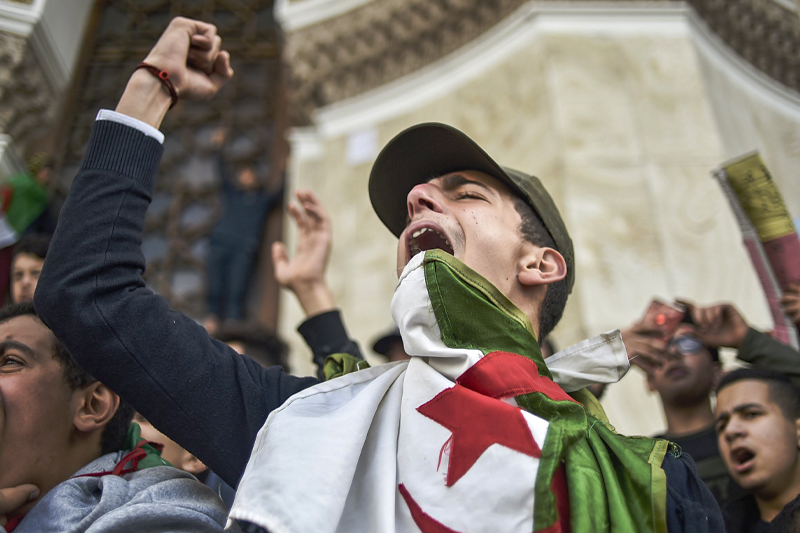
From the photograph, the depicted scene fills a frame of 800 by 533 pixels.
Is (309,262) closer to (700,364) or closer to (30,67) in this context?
(700,364)

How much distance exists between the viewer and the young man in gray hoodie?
1.08 metres

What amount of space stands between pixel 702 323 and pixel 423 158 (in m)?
1.07

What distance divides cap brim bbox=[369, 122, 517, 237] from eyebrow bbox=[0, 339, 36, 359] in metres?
0.84

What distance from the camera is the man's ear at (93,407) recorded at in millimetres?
1341

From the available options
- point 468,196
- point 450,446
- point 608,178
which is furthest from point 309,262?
point 608,178

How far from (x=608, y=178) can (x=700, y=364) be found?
1.27 metres

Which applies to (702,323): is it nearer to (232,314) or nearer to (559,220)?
(559,220)

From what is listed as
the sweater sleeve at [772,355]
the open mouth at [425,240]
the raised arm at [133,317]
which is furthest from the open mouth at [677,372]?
the raised arm at [133,317]

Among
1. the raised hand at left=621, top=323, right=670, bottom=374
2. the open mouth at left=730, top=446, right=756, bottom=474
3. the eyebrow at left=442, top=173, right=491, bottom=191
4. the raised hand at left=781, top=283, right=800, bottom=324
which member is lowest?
the open mouth at left=730, top=446, right=756, bottom=474

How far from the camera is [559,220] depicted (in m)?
1.56

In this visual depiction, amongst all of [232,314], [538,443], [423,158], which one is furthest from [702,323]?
[232,314]

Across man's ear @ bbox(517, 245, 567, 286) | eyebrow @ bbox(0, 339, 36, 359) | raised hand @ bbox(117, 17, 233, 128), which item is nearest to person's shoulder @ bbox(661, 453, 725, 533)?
man's ear @ bbox(517, 245, 567, 286)

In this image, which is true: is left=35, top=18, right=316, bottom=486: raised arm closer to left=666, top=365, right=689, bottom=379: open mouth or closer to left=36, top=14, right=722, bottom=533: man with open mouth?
left=36, top=14, right=722, bottom=533: man with open mouth

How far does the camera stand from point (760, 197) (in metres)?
1.92
